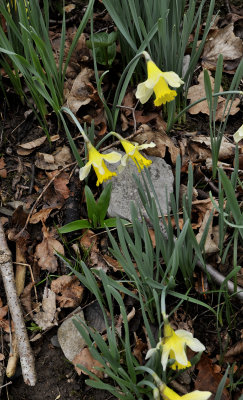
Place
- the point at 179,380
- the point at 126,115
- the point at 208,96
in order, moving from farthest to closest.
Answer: the point at 126,115 → the point at 208,96 → the point at 179,380

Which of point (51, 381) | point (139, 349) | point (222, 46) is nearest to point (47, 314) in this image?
point (51, 381)

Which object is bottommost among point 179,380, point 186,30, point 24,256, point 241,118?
point 179,380

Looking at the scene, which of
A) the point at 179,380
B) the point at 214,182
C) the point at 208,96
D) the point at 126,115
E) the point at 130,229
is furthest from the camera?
the point at 126,115

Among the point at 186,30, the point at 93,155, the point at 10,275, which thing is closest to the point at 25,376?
the point at 10,275

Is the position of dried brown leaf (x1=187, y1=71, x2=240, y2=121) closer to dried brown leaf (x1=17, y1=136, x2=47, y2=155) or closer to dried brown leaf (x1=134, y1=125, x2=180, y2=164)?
dried brown leaf (x1=134, y1=125, x2=180, y2=164)

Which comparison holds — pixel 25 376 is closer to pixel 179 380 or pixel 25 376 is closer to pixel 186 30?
pixel 179 380

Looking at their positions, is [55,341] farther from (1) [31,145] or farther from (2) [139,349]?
(1) [31,145]
